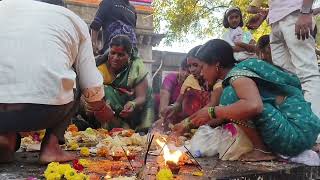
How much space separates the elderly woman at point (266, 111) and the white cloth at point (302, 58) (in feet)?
2.17

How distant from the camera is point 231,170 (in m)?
2.96

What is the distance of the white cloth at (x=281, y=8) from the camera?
4188 millimetres

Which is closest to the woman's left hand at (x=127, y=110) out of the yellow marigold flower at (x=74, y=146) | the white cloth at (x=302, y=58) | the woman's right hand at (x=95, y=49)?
the woman's right hand at (x=95, y=49)

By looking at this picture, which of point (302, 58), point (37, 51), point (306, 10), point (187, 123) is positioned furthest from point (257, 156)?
point (37, 51)

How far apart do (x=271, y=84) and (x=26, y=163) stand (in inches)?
79.7

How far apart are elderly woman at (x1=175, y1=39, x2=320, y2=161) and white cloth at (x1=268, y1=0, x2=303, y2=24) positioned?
1.10m

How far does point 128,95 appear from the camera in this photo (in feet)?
19.7

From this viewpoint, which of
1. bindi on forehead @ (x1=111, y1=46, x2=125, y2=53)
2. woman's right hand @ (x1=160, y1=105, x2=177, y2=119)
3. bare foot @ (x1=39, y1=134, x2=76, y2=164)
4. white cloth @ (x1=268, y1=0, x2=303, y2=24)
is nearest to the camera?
bare foot @ (x1=39, y1=134, x2=76, y2=164)

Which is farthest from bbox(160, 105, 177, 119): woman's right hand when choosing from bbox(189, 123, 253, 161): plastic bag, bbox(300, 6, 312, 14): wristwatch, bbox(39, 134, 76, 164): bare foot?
bbox(39, 134, 76, 164): bare foot

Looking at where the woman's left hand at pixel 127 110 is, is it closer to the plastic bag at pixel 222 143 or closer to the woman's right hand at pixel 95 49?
the woman's right hand at pixel 95 49

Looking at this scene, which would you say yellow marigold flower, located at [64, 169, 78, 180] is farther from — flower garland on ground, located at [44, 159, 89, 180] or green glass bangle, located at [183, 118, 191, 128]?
green glass bangle, located at [183, 118, 191, 128]

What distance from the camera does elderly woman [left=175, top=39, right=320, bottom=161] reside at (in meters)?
3.11

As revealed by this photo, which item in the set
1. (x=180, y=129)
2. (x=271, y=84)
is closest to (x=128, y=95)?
(x=180, y=129)

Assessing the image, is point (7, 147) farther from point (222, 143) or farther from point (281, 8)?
point (281, 8)
